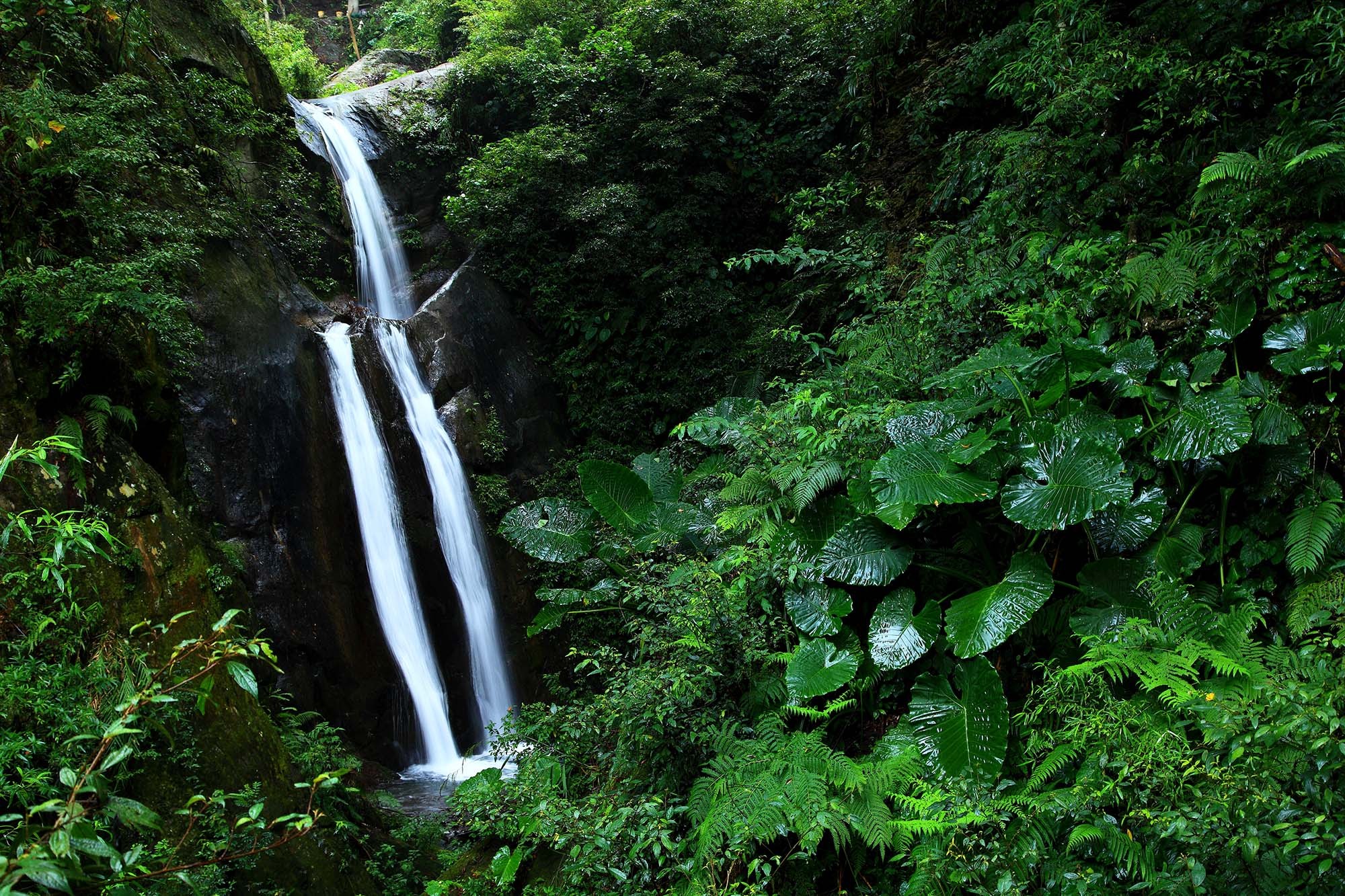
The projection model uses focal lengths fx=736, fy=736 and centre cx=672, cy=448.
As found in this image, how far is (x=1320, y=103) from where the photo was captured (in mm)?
4039

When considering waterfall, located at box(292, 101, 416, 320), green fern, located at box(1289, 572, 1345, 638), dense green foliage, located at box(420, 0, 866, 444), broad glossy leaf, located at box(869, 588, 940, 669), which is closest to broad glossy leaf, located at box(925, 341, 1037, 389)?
broad glossy leaf, located at box(869, 588, 940, 669)

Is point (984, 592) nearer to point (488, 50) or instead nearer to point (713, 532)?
point (713, 532)

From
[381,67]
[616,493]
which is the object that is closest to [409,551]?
[616,493]

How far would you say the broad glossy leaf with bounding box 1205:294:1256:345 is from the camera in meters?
3.71

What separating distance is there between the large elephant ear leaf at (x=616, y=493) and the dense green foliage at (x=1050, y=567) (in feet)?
1.66

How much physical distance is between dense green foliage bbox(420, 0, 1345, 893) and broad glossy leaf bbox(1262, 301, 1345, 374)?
0.02m

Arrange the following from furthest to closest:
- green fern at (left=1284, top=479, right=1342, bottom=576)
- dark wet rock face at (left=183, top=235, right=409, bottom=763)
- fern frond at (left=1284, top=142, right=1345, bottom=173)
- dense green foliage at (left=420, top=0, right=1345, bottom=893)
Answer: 1. dark wet rock face at (left=183, top=235, right=409, bottom=763)
2. fern frond at (left=1284, top=142, right=1345, bottom=173)
3. green fern at (left=1284, top=479, right=1342, bottom=576)
4. dense green foliage at (left=420, top=0, right=1345, bottom=893)

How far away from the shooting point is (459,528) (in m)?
8.34

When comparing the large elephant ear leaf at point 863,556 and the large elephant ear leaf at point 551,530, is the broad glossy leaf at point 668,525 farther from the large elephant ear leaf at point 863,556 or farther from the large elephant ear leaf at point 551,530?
the large elephant ear leaf at point 863,556

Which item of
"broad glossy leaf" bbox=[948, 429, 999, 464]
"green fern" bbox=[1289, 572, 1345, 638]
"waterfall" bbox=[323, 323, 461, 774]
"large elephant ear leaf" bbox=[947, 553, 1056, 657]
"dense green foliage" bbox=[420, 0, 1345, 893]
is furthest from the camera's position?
"waterfall" bbox=[323, 323, 461, 774]

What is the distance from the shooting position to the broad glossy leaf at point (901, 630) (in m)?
3.58

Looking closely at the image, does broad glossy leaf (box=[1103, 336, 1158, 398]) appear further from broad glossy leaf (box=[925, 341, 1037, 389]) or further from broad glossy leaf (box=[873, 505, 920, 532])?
broad glossy leaf (box=[873, 505, 920, 532])

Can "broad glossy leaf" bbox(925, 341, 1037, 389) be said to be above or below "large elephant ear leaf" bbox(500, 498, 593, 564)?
above

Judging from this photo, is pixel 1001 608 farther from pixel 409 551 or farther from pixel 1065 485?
pixel 409 551
